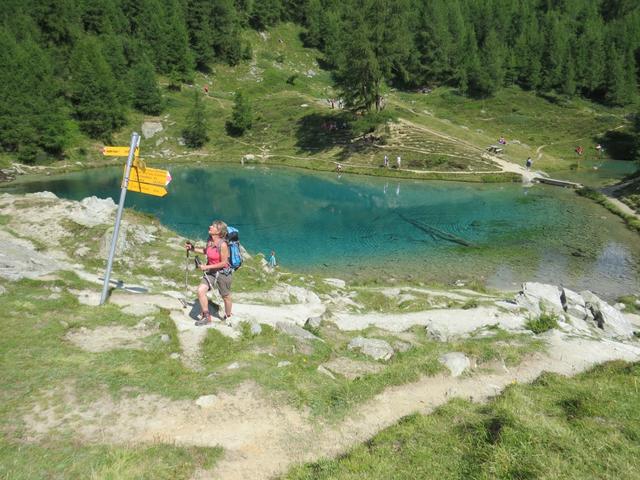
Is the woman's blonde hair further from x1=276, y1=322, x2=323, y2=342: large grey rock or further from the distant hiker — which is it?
x1=276, y1=322, x2=323, y2=342: large grey rock

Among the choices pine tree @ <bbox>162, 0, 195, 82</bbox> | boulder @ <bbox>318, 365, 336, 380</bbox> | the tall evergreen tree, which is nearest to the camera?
boulder @ <bbox>318, 365, 336, 380</bbox>

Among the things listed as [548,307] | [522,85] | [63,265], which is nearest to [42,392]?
[63,265]

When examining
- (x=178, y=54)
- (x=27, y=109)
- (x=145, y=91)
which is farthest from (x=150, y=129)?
(x=178, y=54)

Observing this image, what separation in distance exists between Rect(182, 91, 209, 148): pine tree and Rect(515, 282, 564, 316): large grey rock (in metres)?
79.4

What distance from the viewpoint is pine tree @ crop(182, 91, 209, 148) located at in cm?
8862

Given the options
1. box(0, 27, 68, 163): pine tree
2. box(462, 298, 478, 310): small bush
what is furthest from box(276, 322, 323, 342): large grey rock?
box(0, 27, 68, 163): pine tree

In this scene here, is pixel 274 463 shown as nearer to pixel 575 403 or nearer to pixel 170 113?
pixel 575 403

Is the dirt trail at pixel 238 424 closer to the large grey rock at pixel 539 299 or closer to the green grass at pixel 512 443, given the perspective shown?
the green grass at pixel 512 443

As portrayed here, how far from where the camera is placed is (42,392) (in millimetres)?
9312

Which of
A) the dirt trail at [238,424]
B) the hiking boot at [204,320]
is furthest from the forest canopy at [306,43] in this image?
the dirt trail at [238,424]

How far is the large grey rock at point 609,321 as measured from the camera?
21094mm

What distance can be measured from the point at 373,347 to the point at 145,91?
317ft

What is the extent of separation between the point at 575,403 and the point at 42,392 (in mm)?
12097

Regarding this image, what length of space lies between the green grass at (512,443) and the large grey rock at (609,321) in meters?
12.9
